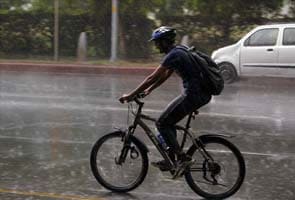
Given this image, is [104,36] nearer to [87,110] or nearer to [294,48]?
[294,48]

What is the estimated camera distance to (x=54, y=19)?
23312 mm

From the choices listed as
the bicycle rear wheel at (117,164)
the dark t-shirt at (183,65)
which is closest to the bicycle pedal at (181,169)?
the bicycle rear wheel at (117,164)

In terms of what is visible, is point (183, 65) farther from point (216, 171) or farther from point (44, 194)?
point (44, 194)

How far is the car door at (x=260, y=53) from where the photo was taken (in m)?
17.1

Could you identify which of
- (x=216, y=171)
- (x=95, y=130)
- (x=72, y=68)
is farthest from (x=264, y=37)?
(x=216, y=171)

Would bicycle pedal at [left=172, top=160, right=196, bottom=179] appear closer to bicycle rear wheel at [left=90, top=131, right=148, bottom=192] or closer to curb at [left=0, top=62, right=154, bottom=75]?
bicycle rear wheel at [left=90, top=131, right=148, bottom=192]

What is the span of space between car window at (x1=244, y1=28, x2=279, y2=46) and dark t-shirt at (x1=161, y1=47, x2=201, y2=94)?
1142 cm

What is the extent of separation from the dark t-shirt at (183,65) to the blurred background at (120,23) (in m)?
15.0

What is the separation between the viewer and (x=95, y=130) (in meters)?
10.1

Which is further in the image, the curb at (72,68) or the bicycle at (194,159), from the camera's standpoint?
the curb at (72,68)

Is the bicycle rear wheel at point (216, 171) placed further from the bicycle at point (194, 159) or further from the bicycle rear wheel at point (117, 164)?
the bicycle rear wheel at point (117, 164)

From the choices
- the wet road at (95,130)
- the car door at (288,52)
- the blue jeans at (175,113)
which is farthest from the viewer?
the car door at (288,52)

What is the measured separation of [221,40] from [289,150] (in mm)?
13849

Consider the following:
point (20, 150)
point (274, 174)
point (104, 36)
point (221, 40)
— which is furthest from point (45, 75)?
point (274, 174)
